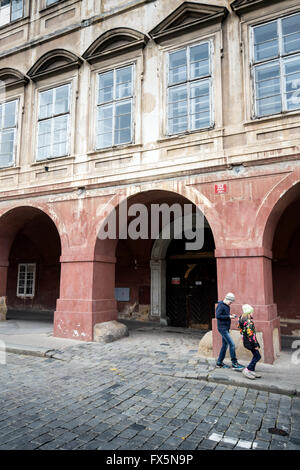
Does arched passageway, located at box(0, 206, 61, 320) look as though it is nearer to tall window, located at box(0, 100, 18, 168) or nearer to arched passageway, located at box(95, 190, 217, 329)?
tall window, located at box(0, 100, 18, 168)

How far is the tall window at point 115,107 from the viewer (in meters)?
8.82

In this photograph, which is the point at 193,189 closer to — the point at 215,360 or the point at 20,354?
the point at 215,360

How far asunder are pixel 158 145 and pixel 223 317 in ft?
14.4

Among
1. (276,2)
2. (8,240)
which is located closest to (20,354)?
(8,240)

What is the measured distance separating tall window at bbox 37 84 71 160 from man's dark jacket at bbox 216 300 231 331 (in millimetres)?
6180

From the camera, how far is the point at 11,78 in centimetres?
1108

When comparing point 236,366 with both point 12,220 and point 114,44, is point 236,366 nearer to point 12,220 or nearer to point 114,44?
point 12,220

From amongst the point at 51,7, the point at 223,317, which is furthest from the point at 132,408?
the point at 51,7

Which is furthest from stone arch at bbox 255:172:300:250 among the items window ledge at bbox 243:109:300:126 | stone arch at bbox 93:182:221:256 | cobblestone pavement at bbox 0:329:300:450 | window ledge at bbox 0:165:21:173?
window ledge at bbox 0:165:21:173

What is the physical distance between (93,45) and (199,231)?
6.50 m

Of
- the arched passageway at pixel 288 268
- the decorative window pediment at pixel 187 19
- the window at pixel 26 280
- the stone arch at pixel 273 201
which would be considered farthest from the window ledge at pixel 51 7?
the window at pixel 26 280

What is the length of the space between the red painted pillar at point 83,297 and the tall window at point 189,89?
383cm

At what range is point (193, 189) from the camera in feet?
24.5

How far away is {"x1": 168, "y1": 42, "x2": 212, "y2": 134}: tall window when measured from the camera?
25.8 ft
